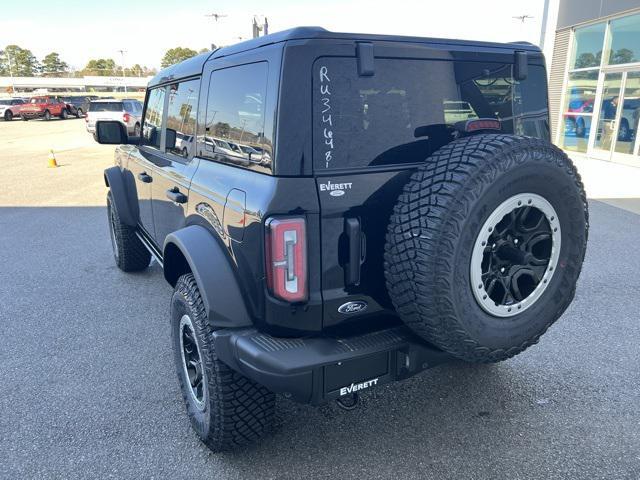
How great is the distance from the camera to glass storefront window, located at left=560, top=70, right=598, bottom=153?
13328mm

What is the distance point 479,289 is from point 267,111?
1174mm

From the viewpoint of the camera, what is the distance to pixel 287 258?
2018 millimetres

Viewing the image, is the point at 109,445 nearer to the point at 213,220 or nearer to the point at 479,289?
the point at 213,220

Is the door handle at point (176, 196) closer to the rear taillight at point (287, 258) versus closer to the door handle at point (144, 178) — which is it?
the door handle at point (144, 178)

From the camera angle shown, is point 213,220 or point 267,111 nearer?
point 267,111

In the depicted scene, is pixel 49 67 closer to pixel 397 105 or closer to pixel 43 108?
pixel 43 108

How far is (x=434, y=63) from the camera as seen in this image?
2.35m

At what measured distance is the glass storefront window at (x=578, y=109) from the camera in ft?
43.7

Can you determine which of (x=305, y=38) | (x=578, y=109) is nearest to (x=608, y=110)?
(x=578, y=109)

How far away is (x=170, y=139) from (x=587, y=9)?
13762mm

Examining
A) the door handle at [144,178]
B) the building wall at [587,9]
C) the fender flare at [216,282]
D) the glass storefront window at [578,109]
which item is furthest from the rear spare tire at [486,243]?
the glass storefront window at [578,109]

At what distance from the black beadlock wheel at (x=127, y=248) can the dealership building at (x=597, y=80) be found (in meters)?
10.9

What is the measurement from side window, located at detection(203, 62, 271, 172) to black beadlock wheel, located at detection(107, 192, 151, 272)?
2503 mm

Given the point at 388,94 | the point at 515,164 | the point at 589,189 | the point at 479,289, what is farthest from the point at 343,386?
the point at 589,189
